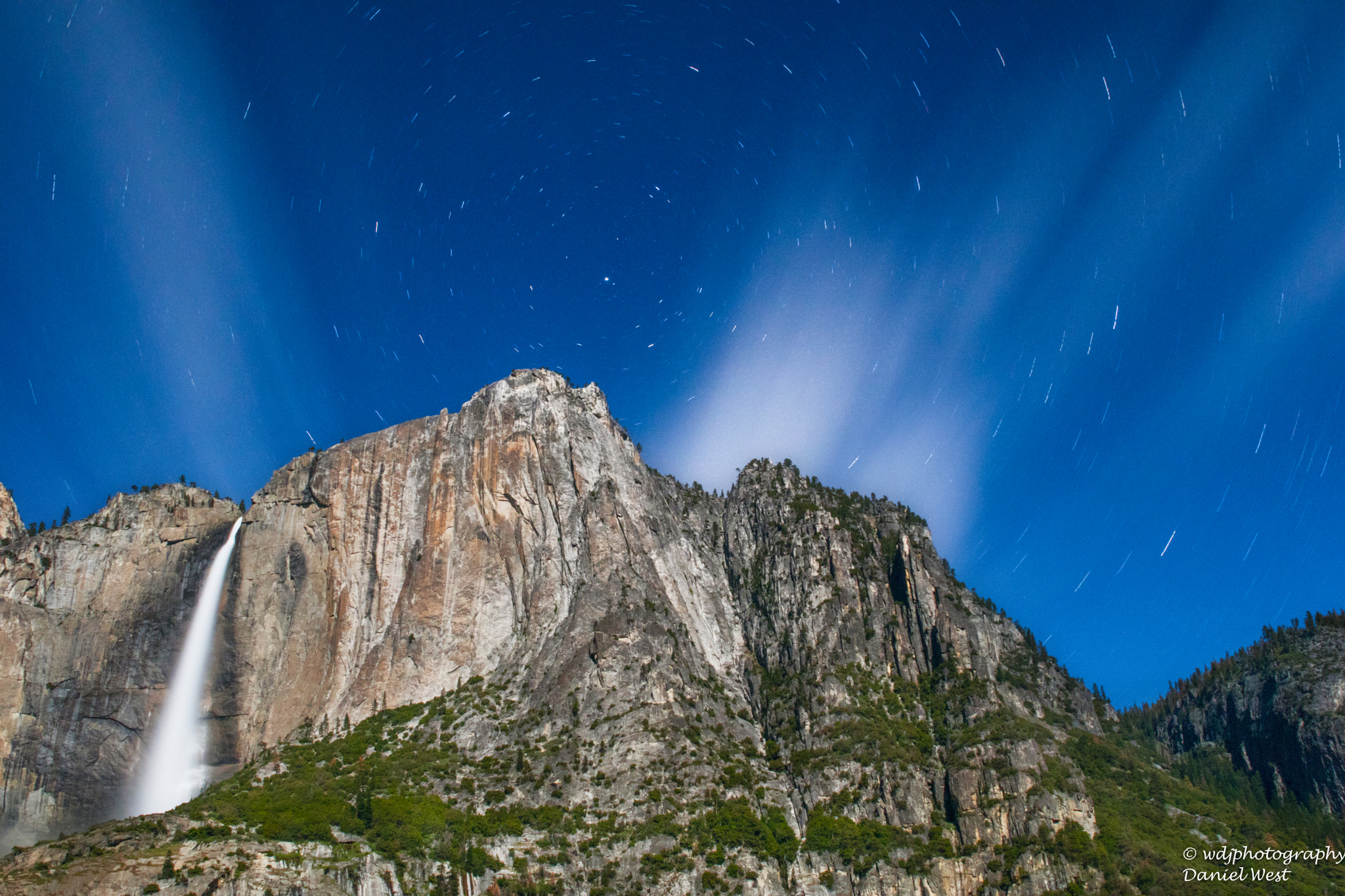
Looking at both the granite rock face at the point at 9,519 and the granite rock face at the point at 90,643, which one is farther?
the granite rock face at the point at 9,519

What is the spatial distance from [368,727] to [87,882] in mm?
42337

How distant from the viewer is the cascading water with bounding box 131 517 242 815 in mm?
117625

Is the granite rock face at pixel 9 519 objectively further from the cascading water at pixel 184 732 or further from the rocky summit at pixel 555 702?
the cascading water at pixel 184 732

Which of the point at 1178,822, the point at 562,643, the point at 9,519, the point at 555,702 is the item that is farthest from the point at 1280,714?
the point at 9,519

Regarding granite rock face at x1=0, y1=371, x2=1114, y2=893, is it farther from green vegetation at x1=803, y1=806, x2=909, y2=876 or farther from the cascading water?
the cascading water

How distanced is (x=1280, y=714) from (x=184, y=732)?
155m

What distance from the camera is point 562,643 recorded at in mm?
126562

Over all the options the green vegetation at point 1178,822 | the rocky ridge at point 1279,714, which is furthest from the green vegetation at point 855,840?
the rocky ridge at point 1279,714

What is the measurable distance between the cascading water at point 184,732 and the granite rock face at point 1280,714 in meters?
148

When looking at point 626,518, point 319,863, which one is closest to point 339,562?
point 626,518

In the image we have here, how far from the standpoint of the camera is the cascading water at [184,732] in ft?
386

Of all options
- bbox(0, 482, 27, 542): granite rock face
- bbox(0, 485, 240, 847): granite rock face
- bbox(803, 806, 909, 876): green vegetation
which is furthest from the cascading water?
bbox(803, 806, 909, 876): green vegetation

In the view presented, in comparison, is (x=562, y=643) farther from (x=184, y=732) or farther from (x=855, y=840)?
(x=184, y=732)

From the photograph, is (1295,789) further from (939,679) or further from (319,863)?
(319,863)
